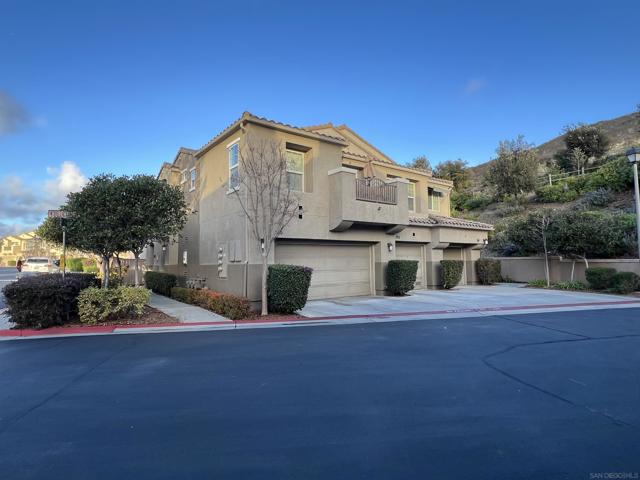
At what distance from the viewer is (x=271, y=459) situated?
3.53 meters

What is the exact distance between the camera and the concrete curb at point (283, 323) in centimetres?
988

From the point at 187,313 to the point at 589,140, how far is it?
3912cm

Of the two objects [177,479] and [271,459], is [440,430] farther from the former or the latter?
[177,479]

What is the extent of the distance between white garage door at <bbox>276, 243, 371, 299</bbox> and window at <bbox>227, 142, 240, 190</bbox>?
2.68m

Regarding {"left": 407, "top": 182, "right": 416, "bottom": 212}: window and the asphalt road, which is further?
{"left": 407, "top": 182, "right": 416, "bottom": 212}: window

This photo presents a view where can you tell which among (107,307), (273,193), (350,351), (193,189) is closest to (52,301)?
(107,307)

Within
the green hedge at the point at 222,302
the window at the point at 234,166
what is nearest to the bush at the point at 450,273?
the window at the point at 234,166

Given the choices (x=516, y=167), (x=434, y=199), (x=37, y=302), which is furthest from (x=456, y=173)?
(x=37, y=302)

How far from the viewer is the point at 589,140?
36.5 m

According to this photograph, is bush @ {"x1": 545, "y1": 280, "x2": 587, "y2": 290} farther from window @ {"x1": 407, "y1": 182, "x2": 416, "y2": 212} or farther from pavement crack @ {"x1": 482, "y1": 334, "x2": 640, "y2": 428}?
pavement crack @ {"x1": 482, "y1": 334, "x2": 640, "y2": 428}

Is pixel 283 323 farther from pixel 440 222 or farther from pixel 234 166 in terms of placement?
pixel 440 222

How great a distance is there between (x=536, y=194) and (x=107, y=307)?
33551 millimetres

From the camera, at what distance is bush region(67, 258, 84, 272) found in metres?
38.7

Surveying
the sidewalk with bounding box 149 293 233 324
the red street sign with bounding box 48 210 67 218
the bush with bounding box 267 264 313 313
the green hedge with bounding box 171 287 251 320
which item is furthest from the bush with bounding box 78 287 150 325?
the bush with bounding box 267 264 313 313
